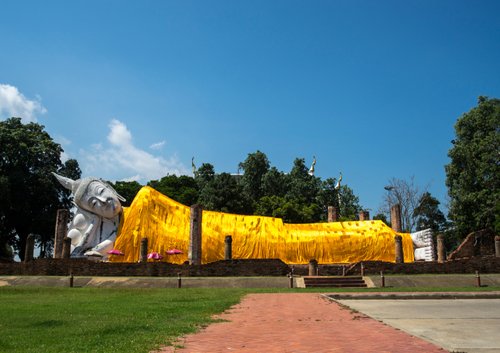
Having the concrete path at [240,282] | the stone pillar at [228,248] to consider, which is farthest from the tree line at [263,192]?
the concrete path at [240,282]

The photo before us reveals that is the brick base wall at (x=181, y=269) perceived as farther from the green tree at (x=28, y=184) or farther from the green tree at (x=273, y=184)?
the green tree at (x=273, y=184)

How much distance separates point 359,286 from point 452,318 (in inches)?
347

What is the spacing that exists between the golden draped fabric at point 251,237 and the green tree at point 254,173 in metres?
20.6

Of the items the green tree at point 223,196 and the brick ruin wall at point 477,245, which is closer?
the brick ruin wall at point 477,245

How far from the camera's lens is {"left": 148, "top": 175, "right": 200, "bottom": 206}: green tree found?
140ft

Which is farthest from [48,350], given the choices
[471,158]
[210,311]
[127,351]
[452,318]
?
[471,158]

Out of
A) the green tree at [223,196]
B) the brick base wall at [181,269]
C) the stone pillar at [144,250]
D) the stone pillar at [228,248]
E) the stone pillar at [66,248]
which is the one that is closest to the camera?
the brick base wall at [181,269]

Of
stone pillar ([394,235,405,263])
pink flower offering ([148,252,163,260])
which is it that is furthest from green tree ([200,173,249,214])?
stone pillar ([394,235,405,263])

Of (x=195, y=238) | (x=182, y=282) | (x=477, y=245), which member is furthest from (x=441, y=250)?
(x=182, y=282)

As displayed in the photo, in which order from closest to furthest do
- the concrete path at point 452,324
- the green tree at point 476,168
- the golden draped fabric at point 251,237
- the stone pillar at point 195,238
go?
the concrete path at point 452,324
the stone pillar at point 195,238
the golden draped fabric at point 251,237
the green tree at point 476,168

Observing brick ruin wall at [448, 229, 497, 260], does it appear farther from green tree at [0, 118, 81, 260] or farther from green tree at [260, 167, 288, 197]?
green tree at [0, 118, 81, 260]

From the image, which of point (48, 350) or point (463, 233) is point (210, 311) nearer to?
point (48, 350)

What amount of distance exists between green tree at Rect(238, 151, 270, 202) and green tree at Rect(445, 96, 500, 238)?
1940 centimetres

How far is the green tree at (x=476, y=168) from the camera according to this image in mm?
27141
